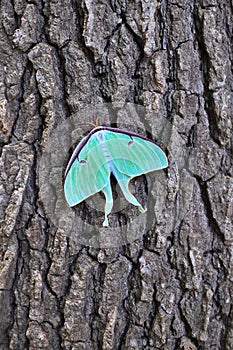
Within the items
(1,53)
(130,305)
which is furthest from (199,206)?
(1,53)

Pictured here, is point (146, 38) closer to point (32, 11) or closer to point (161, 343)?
point (32, 11)

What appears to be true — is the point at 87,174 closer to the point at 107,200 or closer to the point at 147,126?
the point at 107,200

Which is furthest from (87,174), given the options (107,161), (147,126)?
(147,126)

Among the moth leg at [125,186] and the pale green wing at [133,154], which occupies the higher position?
the pale green wing at [133,154]

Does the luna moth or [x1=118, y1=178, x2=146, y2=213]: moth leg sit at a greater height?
the luna moth
